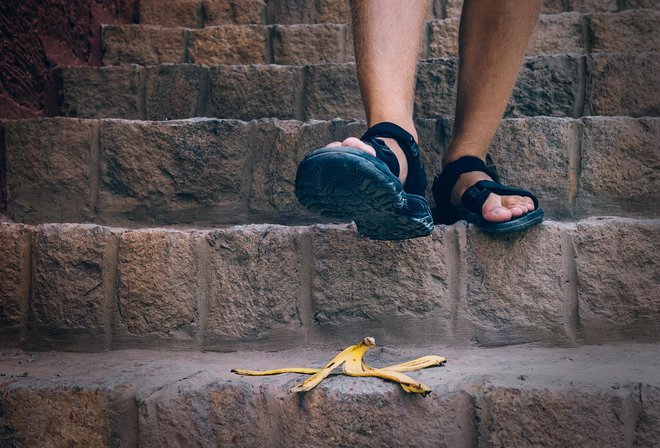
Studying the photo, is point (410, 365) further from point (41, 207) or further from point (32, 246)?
point (41, 207)

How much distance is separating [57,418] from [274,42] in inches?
69.4

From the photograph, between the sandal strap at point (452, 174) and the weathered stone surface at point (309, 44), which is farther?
the weathered stone surface at point (309, 44)

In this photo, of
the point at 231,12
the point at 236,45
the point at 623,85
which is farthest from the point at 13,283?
the point at 231,12

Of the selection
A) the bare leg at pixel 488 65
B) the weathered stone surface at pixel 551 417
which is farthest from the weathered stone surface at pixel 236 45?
the weathered stone surface at pixel 551 417

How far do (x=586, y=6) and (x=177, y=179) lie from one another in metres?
2.03

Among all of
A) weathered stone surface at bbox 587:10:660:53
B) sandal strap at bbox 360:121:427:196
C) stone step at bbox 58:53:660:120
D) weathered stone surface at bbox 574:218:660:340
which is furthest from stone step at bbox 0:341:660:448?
weathered stone surface at bbox 587:10:660:53

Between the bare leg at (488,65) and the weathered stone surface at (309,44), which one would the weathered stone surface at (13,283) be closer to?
the bare leg at (488,65)

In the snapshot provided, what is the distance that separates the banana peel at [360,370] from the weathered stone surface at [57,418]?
249 millimetres

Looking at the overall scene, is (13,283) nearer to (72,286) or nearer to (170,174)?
(72,286)

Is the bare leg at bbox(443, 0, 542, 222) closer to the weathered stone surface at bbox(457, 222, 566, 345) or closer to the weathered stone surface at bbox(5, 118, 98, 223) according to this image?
the weathered stone surface at bbox(457, 222, 566, 345)

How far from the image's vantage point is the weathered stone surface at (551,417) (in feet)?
3.25

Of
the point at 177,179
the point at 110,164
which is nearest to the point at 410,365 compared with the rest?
the point at 177,179

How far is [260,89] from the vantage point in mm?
2004

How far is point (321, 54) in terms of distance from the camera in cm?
245
